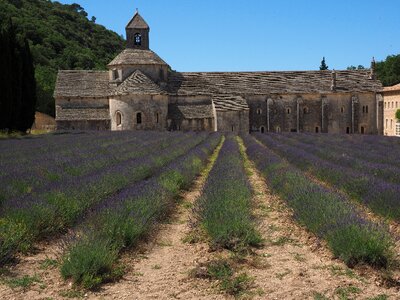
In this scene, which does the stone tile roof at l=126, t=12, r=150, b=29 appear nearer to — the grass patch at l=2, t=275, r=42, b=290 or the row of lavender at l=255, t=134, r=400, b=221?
the row of lavender at l=255, t=134, r=400, b=221

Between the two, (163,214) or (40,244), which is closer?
(40,244)

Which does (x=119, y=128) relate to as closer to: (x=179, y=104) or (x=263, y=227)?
(x=179, y=104)

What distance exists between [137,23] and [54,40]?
3488 centimetres

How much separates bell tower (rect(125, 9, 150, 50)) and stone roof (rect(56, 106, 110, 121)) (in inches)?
269

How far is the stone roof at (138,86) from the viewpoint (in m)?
41.9

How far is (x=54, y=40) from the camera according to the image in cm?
7806

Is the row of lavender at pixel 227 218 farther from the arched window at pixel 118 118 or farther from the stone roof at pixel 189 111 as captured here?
the stone roof at pixel 189 111

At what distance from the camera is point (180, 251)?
663 centimetres

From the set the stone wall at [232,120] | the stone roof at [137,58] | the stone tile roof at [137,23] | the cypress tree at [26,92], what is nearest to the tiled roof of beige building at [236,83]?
the stone roof at [137,58]

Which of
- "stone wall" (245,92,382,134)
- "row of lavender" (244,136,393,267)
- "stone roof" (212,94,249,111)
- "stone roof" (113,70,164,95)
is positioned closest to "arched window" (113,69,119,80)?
"stone roof" (113,70,164,95)

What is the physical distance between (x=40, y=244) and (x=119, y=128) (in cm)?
3655

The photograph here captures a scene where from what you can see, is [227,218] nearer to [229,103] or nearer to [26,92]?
[26,92]

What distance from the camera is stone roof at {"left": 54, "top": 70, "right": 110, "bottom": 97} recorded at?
45.1m

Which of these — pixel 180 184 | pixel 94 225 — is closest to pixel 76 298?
pixel 94 225
